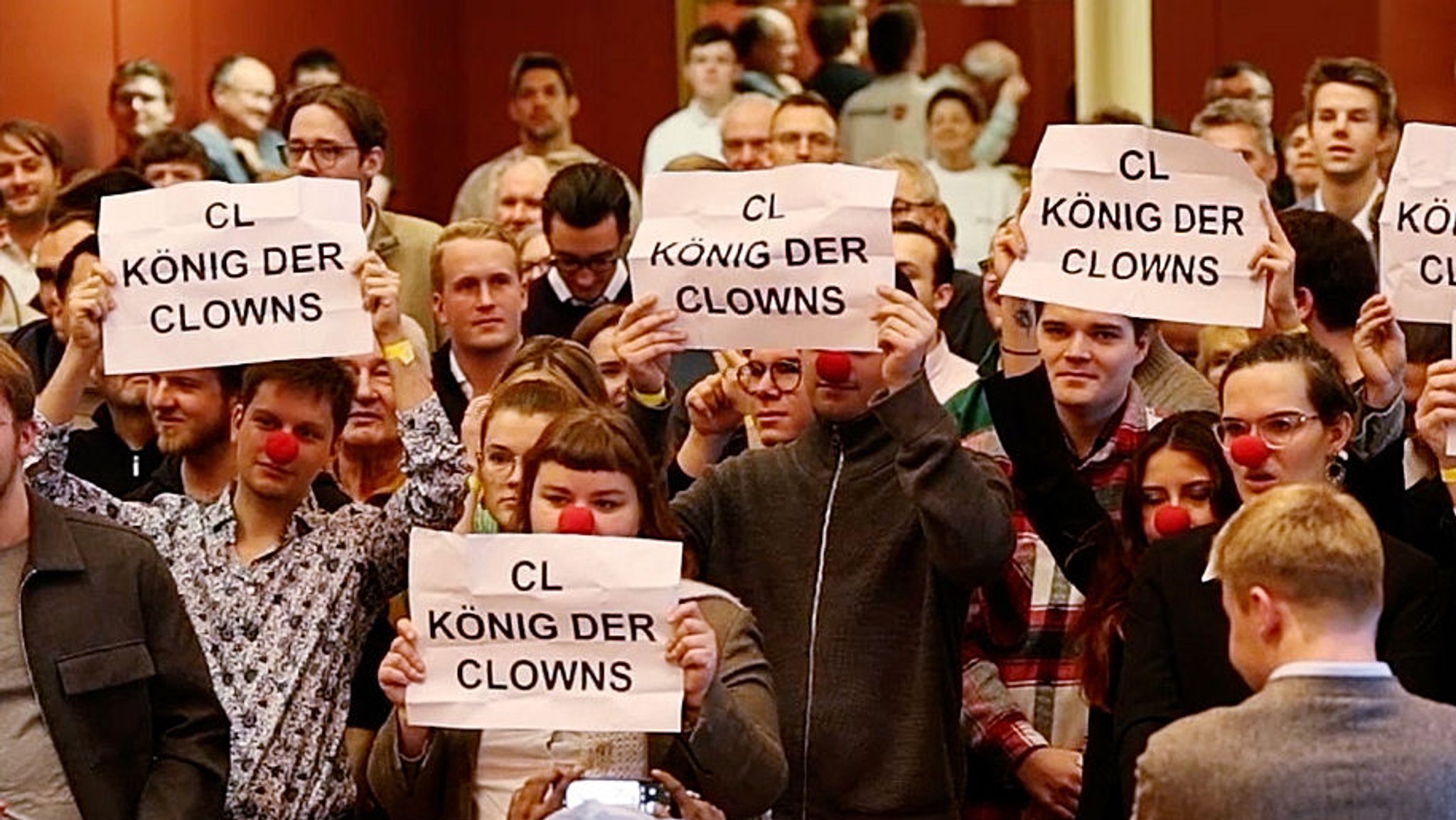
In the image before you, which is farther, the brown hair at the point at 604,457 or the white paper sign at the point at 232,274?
the white paper sign at the point at 232,274

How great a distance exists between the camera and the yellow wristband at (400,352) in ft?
18.8

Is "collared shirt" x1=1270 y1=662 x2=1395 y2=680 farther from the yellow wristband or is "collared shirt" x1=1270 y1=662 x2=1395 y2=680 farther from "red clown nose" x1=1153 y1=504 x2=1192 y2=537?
the yellow wristband

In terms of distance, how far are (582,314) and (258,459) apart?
233 centimetres

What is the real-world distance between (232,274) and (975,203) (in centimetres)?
608

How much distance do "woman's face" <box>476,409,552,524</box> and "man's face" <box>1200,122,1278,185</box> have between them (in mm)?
4089

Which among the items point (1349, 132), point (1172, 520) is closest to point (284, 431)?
point (1172, 520)

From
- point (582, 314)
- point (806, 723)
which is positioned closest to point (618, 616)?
point (806, 723)

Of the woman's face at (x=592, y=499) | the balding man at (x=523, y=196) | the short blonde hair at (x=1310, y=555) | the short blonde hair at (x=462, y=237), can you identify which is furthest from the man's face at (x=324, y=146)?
the short blonde hair at (x=1310, y=555)

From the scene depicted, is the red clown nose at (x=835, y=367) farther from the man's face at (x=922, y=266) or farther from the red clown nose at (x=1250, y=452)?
the man's face at (x=922, y=266)

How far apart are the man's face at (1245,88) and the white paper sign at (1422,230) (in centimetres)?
588

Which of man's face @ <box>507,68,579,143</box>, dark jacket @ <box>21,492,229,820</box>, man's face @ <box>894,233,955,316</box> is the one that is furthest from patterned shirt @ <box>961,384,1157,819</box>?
man's face @ <box>507,68,579,143</box>

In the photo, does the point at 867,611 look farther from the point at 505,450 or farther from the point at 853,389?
the point at 505,450

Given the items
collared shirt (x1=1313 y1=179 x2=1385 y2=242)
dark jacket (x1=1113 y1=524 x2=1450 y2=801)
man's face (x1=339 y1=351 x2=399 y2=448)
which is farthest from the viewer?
collared shirt (x1=1313 y1=179 x2=1385 y2=242)

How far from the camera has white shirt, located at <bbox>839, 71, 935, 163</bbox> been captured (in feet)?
42.0
